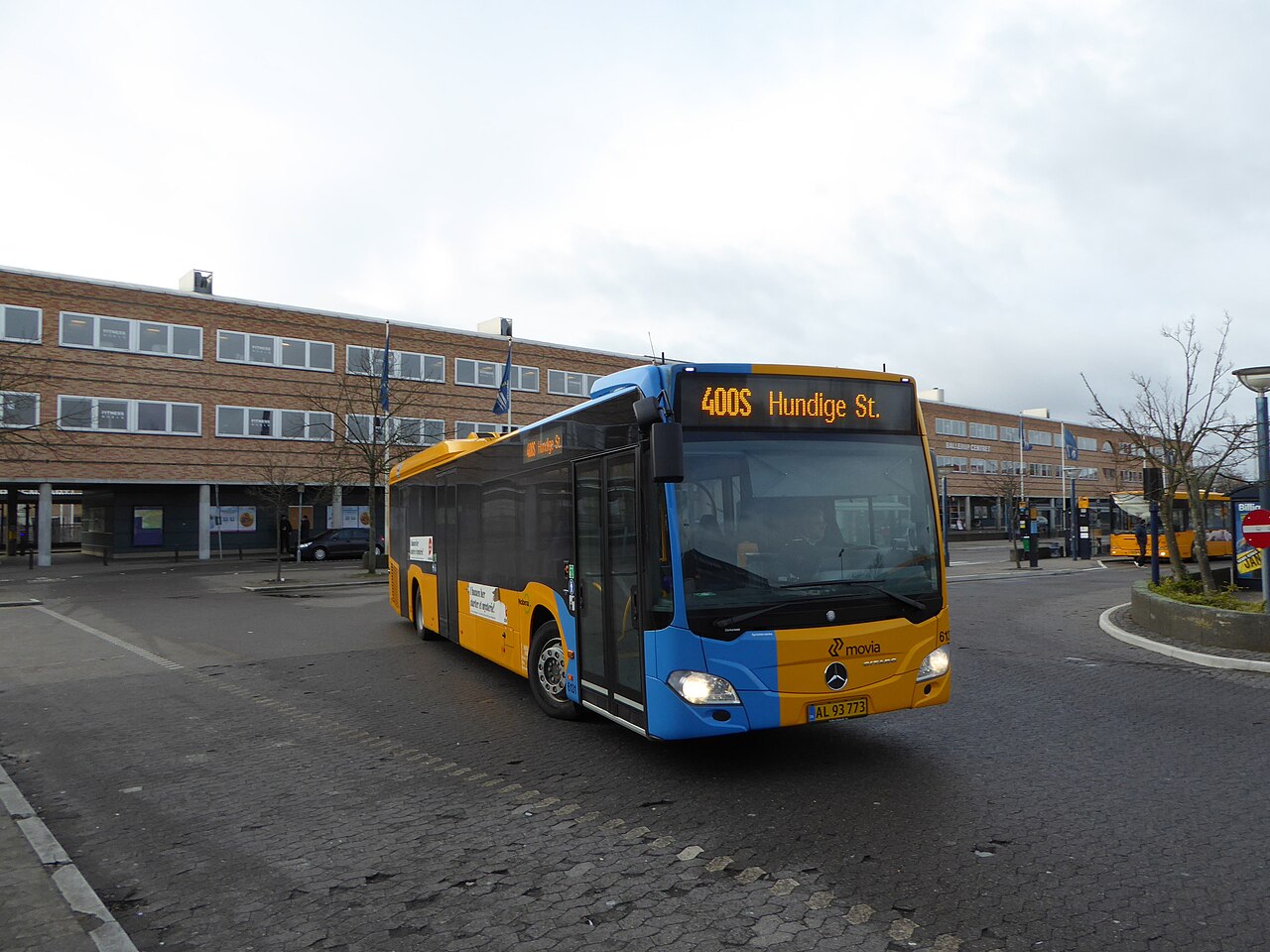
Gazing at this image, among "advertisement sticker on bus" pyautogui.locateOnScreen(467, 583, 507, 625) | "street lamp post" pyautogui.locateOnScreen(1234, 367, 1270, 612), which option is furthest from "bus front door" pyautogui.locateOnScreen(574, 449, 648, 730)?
"street lamp post" pyautogui.locateOnScreen(1234, 367, 1270, 612)

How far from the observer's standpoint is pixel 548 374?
5459cm

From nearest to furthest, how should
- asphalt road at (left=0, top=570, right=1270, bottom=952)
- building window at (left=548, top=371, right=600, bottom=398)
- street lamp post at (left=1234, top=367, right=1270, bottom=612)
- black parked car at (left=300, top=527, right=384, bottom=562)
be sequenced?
asphalt road at (left=0, top=570, right=1270, bottom=952), street lamp post at (left=1234, top=367, right=1270, bottom=612), black parked car at (left=300, top=527, right=384, bottom=562), building window at (left=548, top=371, right=600, bottom=398)

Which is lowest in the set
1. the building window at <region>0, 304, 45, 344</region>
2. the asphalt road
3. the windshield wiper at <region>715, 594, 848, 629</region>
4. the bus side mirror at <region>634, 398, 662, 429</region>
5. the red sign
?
the asphalt road

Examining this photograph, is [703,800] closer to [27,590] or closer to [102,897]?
[102,897]

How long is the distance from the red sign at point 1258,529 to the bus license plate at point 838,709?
7.79 meters

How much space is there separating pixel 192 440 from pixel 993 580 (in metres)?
35.0

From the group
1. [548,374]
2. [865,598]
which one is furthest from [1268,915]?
[548,374]

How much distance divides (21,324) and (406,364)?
17.1 m

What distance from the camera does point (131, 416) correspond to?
4012cm

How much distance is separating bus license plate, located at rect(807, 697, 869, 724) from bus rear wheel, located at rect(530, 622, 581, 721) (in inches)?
94.8

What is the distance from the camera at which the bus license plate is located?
19.4ft

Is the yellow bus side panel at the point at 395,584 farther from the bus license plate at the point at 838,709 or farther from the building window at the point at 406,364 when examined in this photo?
the building window at the point at 406,364

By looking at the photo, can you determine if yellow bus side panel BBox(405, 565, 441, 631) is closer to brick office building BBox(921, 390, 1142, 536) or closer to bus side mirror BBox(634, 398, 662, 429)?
bus side mirror BBox(634, 398, 662, 429)

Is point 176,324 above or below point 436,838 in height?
above
